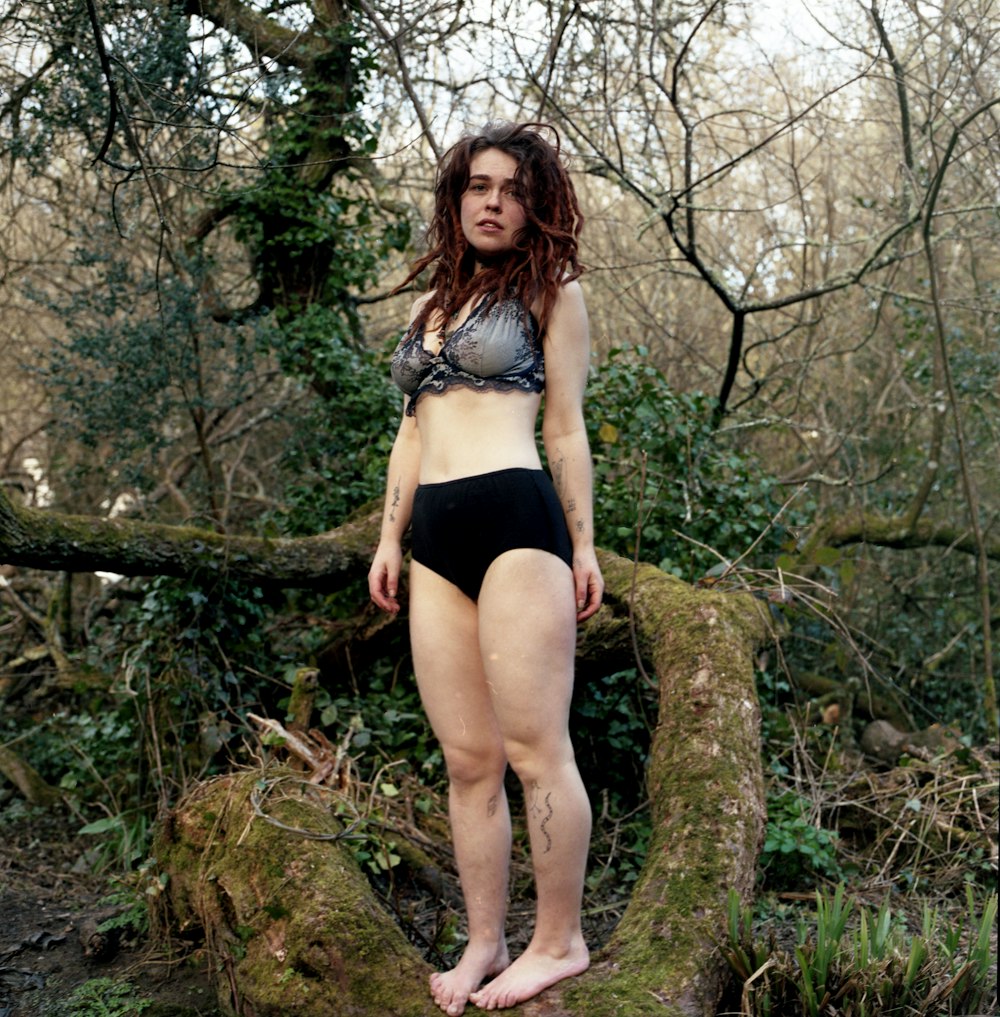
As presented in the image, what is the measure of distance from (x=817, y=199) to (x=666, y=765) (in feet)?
19.8

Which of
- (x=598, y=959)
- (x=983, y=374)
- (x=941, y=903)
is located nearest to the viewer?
(x=598, y=959)

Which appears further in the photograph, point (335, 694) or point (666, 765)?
point (335, 694)

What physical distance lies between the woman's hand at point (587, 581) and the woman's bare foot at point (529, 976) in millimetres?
799

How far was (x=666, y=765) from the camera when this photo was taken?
10.5 ft

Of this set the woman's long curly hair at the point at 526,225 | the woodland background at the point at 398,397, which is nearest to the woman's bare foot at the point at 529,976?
the woodland background at the point at 398,397

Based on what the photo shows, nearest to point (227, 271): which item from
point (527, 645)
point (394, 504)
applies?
point (394, 504)

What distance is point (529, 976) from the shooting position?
8.33ft

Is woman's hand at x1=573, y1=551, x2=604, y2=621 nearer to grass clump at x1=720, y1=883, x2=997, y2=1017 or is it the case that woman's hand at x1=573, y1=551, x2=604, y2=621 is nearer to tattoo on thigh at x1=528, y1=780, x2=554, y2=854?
tattoo on thigh at x1=528, y1=780, x2=554, y2=854

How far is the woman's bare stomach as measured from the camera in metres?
2.62

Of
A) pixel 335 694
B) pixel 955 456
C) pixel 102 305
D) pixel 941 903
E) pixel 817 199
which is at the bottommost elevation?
pixel 941 903

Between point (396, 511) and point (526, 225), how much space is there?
82 cm

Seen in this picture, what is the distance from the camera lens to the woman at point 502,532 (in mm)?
2553

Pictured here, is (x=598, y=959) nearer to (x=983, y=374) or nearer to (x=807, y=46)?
(x=807, y=46)

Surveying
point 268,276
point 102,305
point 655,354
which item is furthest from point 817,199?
point 102,305
